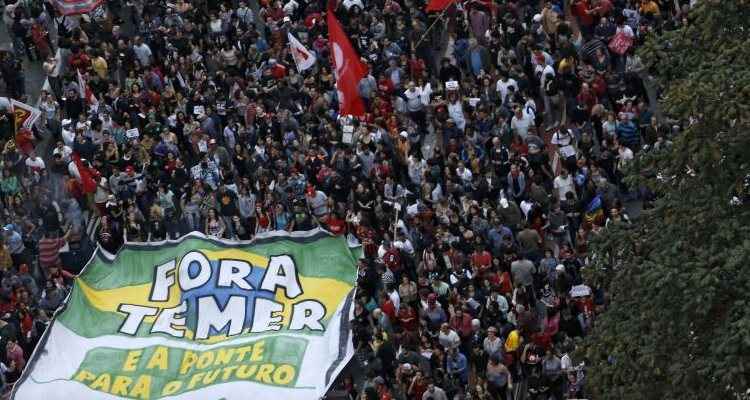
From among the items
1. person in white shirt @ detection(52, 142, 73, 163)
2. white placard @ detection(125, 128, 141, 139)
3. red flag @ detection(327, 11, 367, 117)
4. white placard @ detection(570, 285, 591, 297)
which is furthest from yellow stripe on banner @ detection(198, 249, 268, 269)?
person in white shirt @ detection(52, 142, 73, 163)

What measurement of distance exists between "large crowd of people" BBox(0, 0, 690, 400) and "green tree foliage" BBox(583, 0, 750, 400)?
15.1 feet

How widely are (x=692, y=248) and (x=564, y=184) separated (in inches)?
373

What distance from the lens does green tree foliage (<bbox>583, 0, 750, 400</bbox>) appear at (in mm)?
19938

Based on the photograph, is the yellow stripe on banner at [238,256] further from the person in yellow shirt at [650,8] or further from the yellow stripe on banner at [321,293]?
the person in yellow shirt at [650,8]

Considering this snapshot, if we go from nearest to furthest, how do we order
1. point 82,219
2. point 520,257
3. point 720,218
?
1. point 720,218
2. point 520,257
3. point 82,219

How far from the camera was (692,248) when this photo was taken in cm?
2067

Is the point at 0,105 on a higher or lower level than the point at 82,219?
higher

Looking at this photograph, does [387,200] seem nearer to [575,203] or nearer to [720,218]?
[575,203]

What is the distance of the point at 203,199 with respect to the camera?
33.0 metres

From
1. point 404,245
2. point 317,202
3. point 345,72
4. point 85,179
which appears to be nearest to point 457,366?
point 404,245

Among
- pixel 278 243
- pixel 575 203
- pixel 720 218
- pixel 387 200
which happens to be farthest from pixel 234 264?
pixel 720 218

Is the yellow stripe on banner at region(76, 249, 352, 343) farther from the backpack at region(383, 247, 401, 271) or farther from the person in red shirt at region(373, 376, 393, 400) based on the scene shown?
the person in red shirt at region(373, 376, 393, 400)

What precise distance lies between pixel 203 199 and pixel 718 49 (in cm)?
1401

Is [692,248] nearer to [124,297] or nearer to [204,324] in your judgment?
[204,324]
